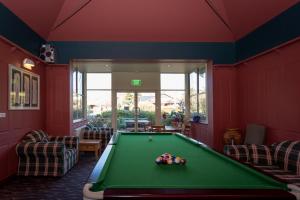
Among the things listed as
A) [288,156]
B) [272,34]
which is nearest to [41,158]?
[288,156]

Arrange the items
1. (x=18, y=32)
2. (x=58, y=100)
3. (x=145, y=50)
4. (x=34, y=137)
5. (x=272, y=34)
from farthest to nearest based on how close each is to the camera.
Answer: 1. (x=145, y=50)
2. (x=58, y=100)
3. (x=34, y=137)
4. (x=272, y=34)
5. (x=18, y=32)

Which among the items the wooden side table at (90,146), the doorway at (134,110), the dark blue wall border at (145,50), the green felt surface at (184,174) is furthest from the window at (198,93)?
the green felt surface at (184,174)

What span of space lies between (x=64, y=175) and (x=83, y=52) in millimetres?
3209

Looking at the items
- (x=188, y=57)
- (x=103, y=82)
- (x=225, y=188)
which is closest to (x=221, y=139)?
(x=188, y=57)

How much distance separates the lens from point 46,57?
6.52 meters

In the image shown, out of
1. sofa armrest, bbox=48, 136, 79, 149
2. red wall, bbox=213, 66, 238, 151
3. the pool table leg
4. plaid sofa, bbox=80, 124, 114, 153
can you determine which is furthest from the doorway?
the pool table leg

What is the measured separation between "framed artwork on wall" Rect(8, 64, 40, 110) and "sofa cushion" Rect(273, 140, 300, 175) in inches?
174

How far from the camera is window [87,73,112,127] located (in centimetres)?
1188

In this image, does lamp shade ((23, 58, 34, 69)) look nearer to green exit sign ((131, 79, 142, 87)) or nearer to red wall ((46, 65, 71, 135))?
red wall ((46, 65, 71, 135))

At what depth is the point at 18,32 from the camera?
5215mm

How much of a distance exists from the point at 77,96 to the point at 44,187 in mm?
5474

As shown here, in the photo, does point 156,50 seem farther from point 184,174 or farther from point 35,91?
point 184,174

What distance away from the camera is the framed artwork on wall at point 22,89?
4867mm

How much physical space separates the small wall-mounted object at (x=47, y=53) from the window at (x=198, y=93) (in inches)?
201
